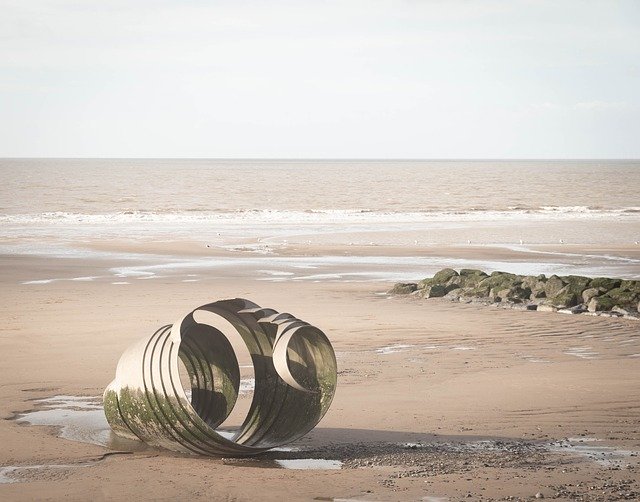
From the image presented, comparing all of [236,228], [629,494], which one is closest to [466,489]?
[629,494]

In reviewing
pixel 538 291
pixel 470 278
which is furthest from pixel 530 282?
pixel 470 278

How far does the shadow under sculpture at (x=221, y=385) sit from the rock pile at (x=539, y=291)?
28.8 ft

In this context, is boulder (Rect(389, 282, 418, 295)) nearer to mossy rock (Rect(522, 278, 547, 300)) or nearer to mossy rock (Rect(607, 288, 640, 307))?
mossy rock (Rect(522, 278, 547, 300))

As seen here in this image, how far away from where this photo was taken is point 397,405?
10297mm

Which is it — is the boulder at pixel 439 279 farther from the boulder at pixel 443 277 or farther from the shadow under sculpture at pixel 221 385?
the shadow under sculpture at pixel 221 385

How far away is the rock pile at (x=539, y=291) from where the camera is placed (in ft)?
55.7

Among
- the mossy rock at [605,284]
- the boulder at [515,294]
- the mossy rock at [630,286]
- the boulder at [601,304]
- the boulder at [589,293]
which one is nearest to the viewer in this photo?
the boulder at [601,304]

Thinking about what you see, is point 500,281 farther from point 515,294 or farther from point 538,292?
point 538,292

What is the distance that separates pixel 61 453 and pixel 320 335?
2.46m

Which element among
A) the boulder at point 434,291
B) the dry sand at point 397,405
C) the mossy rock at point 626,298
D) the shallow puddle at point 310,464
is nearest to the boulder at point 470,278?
the boulder at point 434,291

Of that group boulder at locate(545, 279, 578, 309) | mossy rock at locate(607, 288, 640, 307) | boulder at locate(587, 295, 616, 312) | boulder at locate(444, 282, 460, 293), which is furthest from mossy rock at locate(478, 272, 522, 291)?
mossy rock at locate(607, 288, 640, 307)

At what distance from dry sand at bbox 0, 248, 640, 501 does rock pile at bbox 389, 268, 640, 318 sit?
0.54 meters

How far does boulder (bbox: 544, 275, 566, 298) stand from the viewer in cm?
1809

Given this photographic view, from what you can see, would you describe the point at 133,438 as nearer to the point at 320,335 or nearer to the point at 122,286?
the point at 320,335
